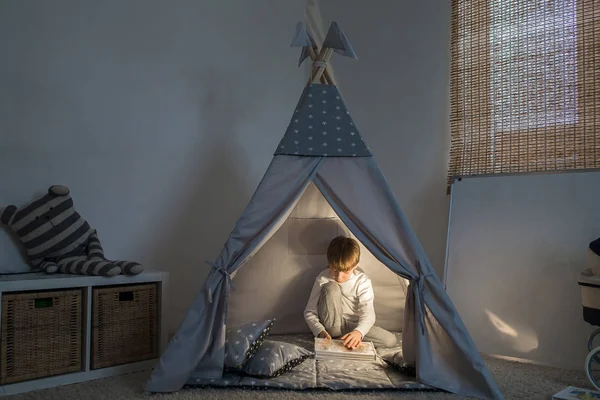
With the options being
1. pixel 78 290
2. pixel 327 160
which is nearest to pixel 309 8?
pixel 327 160

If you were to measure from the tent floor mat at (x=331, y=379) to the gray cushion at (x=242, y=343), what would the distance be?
0.06 m

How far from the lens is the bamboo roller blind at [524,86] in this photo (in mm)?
2588

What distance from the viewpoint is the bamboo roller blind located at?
2.59m

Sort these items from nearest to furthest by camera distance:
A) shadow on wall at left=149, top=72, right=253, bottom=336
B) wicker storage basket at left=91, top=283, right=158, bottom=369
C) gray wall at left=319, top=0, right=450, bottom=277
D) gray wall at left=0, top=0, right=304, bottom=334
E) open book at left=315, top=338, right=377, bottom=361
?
1. wicker storage basket at left=91, top=283, right=158, bottom=369
2. open book at left=315, top=338, right=377, bottom=361
3. gray wall at left=0, top=0, right=304, bottom=334
4. shadow on wall at left=149, top=72, right=253, bottom=336
5. gray wall at left=319, top=0, right=450, bottom=277

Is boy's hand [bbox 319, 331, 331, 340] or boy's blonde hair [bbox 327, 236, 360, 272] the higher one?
boy's blonde hair [bbox 327, 236, 360, 272]

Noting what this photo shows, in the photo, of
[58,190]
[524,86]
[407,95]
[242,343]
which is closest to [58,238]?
[58,190]

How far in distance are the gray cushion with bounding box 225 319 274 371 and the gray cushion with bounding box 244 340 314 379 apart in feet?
0.10

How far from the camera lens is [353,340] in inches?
94.2

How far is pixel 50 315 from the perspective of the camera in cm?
212

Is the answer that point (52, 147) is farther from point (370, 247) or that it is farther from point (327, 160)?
point (370, 247)

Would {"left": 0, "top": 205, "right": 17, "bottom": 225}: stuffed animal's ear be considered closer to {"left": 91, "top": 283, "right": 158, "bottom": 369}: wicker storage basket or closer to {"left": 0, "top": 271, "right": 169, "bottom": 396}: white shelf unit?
{"left": 0, "top": 271, "right": 169, "bottom": 396}: white shelf unit

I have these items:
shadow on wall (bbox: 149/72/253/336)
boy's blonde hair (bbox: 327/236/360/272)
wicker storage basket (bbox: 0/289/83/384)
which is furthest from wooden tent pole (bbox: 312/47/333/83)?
wicker storage basket (bbox: 0/289/83/384)

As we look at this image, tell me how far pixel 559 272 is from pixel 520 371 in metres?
0.51

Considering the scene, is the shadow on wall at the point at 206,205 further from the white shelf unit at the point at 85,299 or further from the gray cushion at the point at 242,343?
the gray cushion at the point at 242,343
